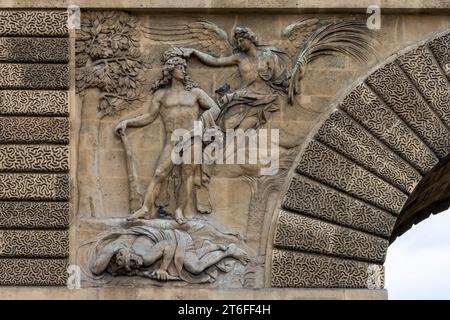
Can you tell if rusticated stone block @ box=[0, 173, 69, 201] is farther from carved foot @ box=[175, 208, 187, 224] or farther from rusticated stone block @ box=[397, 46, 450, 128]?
rusticated stone block @ box=[397, 46, 450, 128]

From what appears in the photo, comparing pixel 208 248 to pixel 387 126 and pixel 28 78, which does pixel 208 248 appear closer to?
pixel 387 126

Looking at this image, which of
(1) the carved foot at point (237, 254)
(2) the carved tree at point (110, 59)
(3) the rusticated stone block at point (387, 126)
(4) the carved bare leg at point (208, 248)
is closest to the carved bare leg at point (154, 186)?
(4) the carved bare leg at point (208, 248)

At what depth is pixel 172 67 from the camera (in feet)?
52.8

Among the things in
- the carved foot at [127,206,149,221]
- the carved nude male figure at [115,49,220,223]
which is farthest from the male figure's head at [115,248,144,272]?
the carved nude male figure at [115,49,220,223]

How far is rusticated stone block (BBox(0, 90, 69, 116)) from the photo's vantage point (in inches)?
632

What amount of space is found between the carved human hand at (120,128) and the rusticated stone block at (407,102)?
2.18 metres

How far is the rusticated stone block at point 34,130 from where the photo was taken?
1602 cm

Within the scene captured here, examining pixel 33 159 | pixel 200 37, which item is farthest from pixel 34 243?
pixel 200 37

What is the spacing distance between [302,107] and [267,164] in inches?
23.7

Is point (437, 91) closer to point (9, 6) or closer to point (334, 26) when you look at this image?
point (334, 26)

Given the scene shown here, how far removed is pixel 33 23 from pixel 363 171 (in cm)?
320
